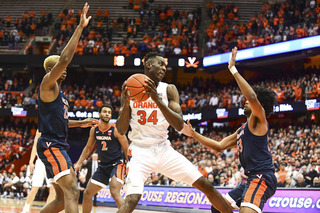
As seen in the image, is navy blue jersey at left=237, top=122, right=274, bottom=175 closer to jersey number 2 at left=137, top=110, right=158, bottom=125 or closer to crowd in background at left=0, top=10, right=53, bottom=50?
jersey number 2 at left=137, top=110, right=158, bottom=125

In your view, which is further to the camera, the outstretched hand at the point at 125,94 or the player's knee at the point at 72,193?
the player's knee at the point at 72,193

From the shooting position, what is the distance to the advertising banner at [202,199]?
10625mm

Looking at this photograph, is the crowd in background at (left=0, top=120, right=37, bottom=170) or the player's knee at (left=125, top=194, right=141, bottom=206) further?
the crowd in background at (left=0, top=120, right=37, bottom=170)

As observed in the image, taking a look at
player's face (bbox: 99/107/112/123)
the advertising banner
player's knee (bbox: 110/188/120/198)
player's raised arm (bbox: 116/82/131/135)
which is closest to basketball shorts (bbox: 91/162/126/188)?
player's knee (bbox: 110/188/120/198)

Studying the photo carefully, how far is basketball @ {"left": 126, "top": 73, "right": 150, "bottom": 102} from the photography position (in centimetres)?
508

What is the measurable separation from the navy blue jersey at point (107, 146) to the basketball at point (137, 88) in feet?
11.7

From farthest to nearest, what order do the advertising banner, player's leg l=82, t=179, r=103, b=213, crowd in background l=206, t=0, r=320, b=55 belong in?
crowd in background l=206, t=0, r=320, b=55 → the advertising banner → player's leg l=82, t=179, r=103, b=213

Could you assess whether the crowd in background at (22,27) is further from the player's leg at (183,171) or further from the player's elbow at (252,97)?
the player's elbow at (252,97)

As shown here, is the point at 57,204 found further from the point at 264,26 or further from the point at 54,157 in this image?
the point at 264,26

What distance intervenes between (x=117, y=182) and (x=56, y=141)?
249 cm

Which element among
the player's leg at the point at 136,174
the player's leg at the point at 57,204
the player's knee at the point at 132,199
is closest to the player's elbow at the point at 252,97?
the player's leg at the point at 136,174

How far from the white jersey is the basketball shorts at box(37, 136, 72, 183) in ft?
3.27

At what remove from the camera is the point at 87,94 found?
30266 millimetres

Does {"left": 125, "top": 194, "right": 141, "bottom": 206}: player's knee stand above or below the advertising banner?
above
